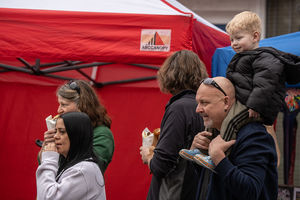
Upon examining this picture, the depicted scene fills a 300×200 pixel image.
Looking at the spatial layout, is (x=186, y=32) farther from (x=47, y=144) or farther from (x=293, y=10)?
(x=293, y=10)

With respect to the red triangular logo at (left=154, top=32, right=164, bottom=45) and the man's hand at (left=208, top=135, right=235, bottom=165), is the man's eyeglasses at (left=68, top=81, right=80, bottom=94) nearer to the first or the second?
the red triangular logo at (left=154, top=32, right=164, bottom=45)

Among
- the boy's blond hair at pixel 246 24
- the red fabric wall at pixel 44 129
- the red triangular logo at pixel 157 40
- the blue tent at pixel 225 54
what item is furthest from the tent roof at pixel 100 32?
the red fabric wall at pixel 44 129

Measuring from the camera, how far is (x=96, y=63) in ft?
16.6

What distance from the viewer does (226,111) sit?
207cm

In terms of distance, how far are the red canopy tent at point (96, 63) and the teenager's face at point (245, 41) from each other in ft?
2.87

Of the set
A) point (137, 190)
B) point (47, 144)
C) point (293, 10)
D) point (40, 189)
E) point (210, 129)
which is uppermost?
point (293, 10)

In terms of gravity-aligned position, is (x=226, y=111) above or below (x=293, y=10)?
below

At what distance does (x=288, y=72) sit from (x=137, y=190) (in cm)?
323

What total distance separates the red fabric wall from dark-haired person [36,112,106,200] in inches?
99.3

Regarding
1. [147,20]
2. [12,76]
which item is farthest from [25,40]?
[12,76]

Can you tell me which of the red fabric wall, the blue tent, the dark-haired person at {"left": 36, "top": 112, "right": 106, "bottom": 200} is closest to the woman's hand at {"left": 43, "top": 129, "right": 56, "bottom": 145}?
the dark-haired person at {"left": 36, "top": 112, "right": 106, "bottom": 200}

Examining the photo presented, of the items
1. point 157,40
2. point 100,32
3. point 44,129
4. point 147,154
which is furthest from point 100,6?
point 44,129

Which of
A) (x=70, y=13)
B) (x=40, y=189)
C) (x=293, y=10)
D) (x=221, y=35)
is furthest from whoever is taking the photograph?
(x=293, y=10)

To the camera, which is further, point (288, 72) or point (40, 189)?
point (40, 189)
